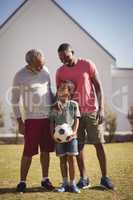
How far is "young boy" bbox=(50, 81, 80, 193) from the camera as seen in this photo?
541cm

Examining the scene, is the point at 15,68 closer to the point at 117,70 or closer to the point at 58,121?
the point at 117,70

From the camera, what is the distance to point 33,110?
5578 mm

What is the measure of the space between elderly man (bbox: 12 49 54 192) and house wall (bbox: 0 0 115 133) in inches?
457

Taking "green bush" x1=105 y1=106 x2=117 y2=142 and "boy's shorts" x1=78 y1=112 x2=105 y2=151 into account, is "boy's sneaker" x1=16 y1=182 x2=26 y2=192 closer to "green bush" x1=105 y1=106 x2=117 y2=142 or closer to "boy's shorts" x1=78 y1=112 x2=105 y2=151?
"boy's shorts" x1=78 y1=112 x2=105 y2=151

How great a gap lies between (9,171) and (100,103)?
2.20m

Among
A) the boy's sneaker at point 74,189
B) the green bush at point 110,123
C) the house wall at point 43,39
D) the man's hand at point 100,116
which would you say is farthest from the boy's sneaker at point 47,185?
the house wall at point 43,39

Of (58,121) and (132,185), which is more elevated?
(58,121)

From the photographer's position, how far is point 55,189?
546 centimetres

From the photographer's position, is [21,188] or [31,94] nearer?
[21,188]

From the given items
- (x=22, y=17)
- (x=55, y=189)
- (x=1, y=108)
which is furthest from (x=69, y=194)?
(x=22, y=17)

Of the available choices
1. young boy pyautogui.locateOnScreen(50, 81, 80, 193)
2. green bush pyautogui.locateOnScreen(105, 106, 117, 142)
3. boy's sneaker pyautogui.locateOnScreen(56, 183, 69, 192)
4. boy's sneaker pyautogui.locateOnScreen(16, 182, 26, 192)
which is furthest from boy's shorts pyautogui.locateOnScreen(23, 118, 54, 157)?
green bush pyautogui.locateOnScreen(105, 106, 117, 142)

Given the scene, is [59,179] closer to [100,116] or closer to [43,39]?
[100,116]

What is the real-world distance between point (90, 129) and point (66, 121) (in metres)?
0.35

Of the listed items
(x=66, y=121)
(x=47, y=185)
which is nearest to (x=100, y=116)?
(x=66, y=121)
